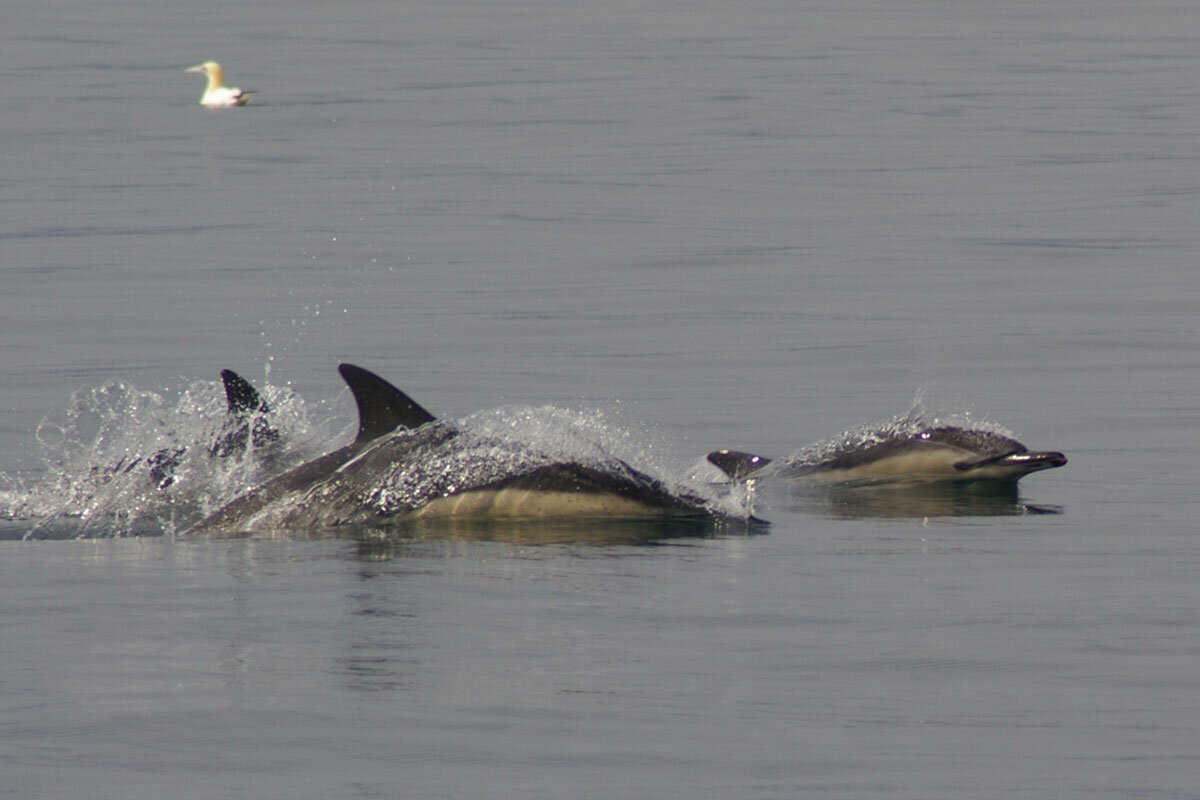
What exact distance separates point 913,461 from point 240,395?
4.03 metres

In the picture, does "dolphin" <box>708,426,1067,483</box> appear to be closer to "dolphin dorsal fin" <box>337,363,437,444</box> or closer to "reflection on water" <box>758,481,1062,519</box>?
"reflection on water" <box>758,481,1062,519</box>

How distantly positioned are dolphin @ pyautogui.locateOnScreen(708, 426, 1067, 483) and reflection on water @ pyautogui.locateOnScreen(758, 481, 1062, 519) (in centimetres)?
10

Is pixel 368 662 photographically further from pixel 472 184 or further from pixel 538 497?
pixel 472 184

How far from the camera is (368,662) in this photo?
8672 mm

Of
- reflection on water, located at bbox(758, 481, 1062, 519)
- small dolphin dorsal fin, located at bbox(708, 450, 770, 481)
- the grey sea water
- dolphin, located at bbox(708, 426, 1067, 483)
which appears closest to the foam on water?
the grey sea water

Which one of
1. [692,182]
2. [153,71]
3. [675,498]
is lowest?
[675,498]

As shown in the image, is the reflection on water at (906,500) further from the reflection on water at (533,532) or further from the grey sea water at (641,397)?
the reflection on water at (533,532)

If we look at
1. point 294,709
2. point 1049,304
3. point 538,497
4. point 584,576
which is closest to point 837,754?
point 294,709

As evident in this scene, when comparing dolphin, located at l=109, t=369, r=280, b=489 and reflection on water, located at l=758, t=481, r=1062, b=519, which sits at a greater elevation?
dolphin, located at l=109, t=369, r=280, b=489

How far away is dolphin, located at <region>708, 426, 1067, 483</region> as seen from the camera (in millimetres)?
14273

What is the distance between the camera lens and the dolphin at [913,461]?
1427 cm

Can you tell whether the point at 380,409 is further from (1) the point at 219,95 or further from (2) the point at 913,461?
(1) the point at 219,95

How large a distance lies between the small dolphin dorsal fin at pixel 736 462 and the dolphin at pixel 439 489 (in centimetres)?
165

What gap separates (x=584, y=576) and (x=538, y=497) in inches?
71.3
